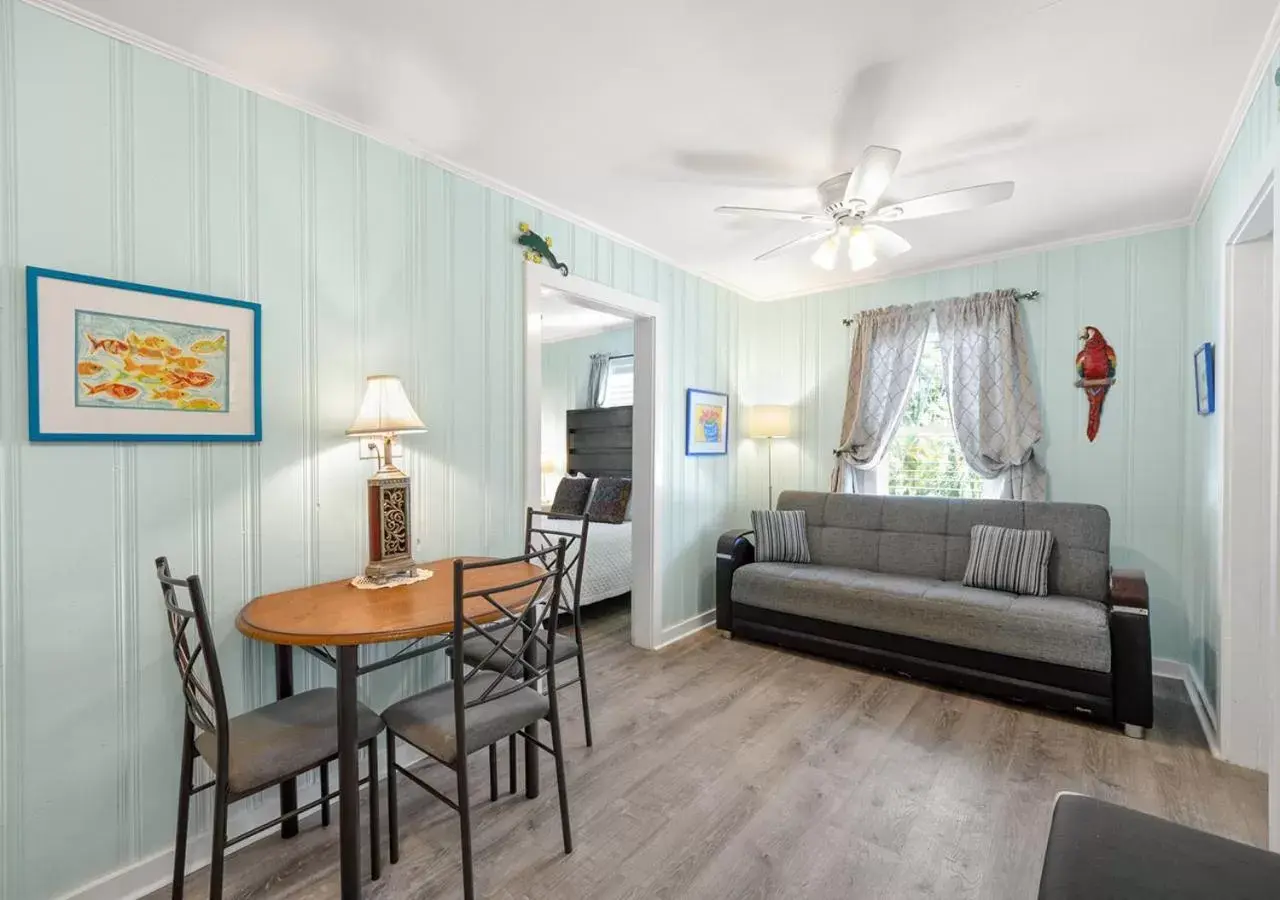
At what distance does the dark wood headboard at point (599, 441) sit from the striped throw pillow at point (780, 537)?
6.26 feet

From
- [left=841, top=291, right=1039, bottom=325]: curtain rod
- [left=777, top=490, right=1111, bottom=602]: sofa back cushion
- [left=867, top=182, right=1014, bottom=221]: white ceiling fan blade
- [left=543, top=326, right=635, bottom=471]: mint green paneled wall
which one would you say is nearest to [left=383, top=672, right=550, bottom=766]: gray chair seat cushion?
[left=867, top=182, right=1014, bottom=221]: white ceiling fan blade

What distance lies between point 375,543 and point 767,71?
85.0 inches

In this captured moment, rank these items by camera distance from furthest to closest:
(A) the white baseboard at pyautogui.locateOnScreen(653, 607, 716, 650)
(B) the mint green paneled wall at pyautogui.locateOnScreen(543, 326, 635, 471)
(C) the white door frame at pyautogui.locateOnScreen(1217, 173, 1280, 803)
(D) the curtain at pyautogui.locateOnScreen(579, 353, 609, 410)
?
1. (B) the mint green paneled wall at pyautogui.locateOnScreen(543, 326, 635, 471)
2. (D) the curtain at pyautogui.locateOnScreen(579, 353, 609, 410)
3. (A) the white baseboard at pyautogui.locateOnScreen(653, 607, 716, 650)
4. (C) the white door frame at pyautogui.locateOnScreen(1217, 173, 1280, 803)

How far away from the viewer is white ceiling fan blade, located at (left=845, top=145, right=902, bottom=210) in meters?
2.02

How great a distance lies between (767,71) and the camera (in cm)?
196

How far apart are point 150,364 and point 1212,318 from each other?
4389 mm

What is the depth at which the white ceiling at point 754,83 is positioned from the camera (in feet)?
5.59

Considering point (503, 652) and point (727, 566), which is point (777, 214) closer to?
point (503, 652)

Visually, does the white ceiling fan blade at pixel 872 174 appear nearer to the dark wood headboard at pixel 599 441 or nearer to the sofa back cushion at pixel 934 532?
the sofa back cushion at pixel 934 532

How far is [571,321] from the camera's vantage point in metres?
5.80

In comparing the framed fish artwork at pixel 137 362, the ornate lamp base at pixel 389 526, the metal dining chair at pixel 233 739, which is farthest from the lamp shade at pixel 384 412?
the metal dining chair at pixel 233 739

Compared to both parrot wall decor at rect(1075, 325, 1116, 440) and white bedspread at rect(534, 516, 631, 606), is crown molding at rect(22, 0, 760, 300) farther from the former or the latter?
parrot wall decor at rect(1075, 325, 1116, 440)

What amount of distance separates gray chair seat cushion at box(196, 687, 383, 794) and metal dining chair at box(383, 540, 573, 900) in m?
0.16

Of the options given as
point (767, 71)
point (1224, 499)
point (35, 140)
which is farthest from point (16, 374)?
point (1224, 499)
